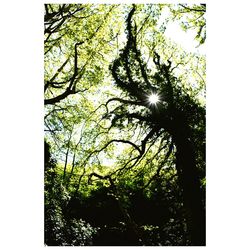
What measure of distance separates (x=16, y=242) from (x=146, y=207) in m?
1.85

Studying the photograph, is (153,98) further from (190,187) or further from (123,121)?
(190,187)

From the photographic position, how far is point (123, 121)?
4996 mm

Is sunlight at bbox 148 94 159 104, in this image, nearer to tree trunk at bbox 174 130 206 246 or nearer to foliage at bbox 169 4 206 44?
tree trunk at bbox 174 130 206 246

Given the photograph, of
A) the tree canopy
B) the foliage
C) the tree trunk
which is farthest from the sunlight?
the foliage

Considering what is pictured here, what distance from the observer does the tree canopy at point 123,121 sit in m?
4.82

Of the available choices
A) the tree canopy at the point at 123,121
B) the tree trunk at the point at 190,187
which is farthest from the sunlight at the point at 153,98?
the tree trunk at the point at 190,187

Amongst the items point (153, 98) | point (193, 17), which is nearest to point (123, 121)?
point (153, 98)

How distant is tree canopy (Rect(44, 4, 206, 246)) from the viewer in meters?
4.82

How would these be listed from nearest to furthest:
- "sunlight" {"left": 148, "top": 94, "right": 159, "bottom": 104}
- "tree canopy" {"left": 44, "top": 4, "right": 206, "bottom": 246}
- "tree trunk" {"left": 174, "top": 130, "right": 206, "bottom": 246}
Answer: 1. "tree trunk" {"left": 174, "top": 130, "right": 206, "bottom": 246}
2. "tree canopy" {"left": 44, "top": 4, "right": 206, "bottom": 246}
3. "sunlight" {"left": 148, "top": 94, "right": 159, "bottom": 104}

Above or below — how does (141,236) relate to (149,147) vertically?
below

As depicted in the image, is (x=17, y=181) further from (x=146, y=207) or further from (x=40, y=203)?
(x=146, y=207)

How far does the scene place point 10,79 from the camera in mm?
4098

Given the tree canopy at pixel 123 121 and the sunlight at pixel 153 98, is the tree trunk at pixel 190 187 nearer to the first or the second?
the tree canopy at pixel 123 121
